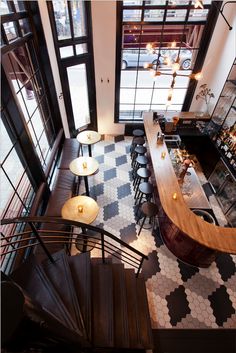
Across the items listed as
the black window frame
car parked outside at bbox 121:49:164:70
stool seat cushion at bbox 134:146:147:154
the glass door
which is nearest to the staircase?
stool seat cushion at bbox 134:146:147:154

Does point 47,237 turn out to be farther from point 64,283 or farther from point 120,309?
point 120,309

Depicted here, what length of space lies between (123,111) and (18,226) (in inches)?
187

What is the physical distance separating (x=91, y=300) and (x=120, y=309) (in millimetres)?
457

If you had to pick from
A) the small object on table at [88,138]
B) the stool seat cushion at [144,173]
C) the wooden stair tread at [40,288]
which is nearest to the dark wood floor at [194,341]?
the wooden stair tread at [40,288]

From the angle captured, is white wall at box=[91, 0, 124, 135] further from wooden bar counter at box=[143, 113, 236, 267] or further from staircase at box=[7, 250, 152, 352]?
staircase at box=[7, 250, 152, 352]

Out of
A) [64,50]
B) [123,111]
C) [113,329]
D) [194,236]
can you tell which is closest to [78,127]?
[123,111]

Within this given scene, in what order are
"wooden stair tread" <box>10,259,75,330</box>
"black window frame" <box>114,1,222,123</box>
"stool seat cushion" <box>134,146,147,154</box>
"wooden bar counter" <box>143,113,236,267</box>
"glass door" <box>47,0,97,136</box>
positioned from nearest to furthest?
"wooden stair tread" <box>10,259,75,330</box> → "wooden bar counter" <box>143,113,236,267</box> → "glass door" <box>47,0,97,136</box> → "black window frame" <box>114,1,222,123</box> → "stool seat cushion" <box>134,146,147,154</box>

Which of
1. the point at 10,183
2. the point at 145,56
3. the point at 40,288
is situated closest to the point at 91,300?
the point at 40,288

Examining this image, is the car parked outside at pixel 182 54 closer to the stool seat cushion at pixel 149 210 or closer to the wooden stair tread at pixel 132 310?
the stool seat cushion at pixel 149 210

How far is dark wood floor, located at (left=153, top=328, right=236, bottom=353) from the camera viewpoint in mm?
2762

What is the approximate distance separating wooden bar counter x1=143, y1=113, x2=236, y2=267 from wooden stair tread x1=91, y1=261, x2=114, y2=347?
1.31 m

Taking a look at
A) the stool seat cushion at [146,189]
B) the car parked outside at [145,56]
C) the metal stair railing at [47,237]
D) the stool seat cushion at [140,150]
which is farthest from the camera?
the car parked outside at [145,56]

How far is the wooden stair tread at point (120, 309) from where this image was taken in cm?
229

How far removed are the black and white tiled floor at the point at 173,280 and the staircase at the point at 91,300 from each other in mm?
647
